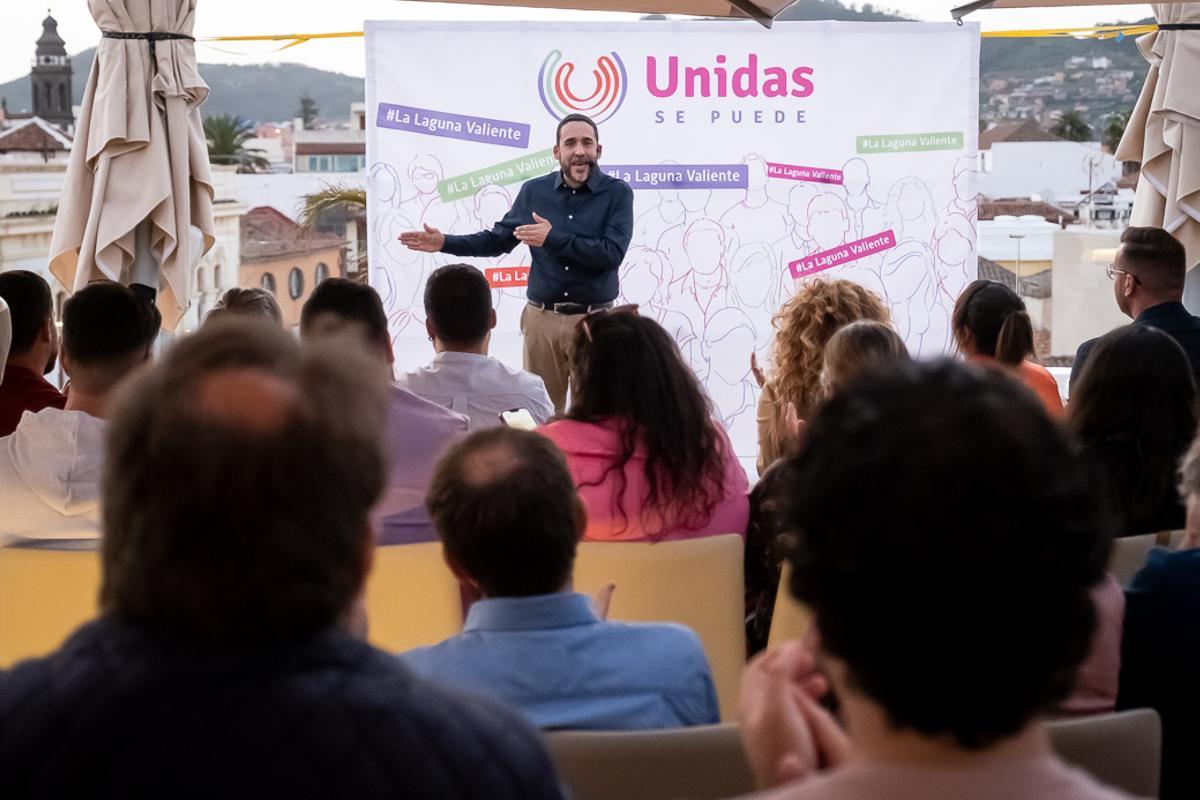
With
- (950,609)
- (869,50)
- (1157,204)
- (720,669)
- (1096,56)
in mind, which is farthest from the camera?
(1096,56)

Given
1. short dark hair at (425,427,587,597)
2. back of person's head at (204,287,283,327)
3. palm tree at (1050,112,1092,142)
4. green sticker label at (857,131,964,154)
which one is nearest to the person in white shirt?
back of person's head at (204,287,283,327)

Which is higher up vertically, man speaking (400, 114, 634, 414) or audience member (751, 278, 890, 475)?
man speaking (400, 114, 634, 414)

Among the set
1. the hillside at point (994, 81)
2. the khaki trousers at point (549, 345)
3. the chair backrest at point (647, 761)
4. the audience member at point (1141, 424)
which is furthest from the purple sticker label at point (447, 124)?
the chair backrest at point (647, 761)

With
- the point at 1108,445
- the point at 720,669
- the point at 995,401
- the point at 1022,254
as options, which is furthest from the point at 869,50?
the point at 995,401

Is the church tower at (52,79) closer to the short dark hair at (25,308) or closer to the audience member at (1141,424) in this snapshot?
the short dark hair at (25,308)

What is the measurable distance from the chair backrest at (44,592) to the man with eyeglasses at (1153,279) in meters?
3.13

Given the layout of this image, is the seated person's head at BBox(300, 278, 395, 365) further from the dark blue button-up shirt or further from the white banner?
the white banner

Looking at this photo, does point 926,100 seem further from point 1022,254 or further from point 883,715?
point 883,715

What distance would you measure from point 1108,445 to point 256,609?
216 cm

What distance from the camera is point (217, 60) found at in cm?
643

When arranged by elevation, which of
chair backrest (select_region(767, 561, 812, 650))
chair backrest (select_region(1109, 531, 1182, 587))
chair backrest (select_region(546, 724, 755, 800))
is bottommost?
chair backrest (select_region(767, 561, 812, 650))

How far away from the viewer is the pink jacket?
2832mm

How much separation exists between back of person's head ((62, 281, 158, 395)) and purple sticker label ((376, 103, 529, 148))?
10.7 ft

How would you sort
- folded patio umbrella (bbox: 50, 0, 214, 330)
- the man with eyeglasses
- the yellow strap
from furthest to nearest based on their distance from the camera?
the yellow strap
folded patio umbrella (bbox: 50, 0, 214, 330)
the man with eyeglasses
